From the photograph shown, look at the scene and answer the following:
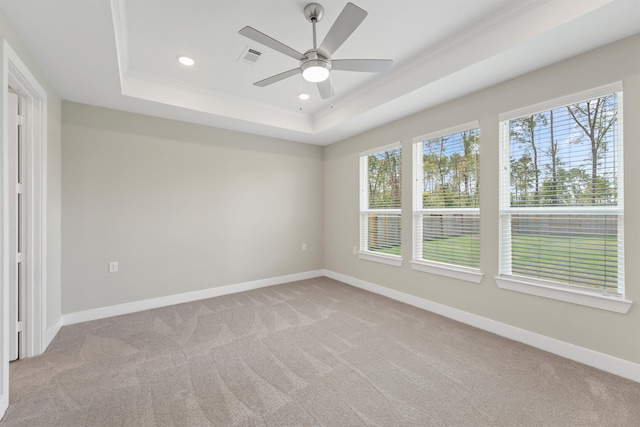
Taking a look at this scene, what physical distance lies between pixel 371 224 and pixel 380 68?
2628mm

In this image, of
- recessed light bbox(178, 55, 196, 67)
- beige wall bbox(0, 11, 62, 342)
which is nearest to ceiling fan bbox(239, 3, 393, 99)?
recessed light bbox(178, 55, 196, 67)

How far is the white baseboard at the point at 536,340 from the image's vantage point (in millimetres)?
2098

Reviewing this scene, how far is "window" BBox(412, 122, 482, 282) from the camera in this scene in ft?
10.1

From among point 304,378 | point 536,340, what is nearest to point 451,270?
point 536,340

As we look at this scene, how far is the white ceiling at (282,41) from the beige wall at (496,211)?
0.16 m

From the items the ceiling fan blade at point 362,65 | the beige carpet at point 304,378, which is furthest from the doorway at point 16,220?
the ceiling fan blade at point 362,65

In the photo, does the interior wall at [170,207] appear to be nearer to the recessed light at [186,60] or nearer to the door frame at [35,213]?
the door frame at [35,213]

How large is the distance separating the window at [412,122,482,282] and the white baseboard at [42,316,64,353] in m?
4.03

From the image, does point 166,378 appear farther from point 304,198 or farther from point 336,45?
point 304,198

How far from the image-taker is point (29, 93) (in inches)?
92.4

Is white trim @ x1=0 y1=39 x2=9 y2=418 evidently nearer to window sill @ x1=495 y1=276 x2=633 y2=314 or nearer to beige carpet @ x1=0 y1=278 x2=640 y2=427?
beige carpet @ x1=0 y1=278 x2=640 y2=427

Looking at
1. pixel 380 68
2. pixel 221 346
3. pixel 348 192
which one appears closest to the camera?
pixel 380 68

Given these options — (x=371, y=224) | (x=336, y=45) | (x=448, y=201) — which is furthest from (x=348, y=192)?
(x=336, y=45)

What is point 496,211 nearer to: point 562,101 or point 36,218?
point 562,101
